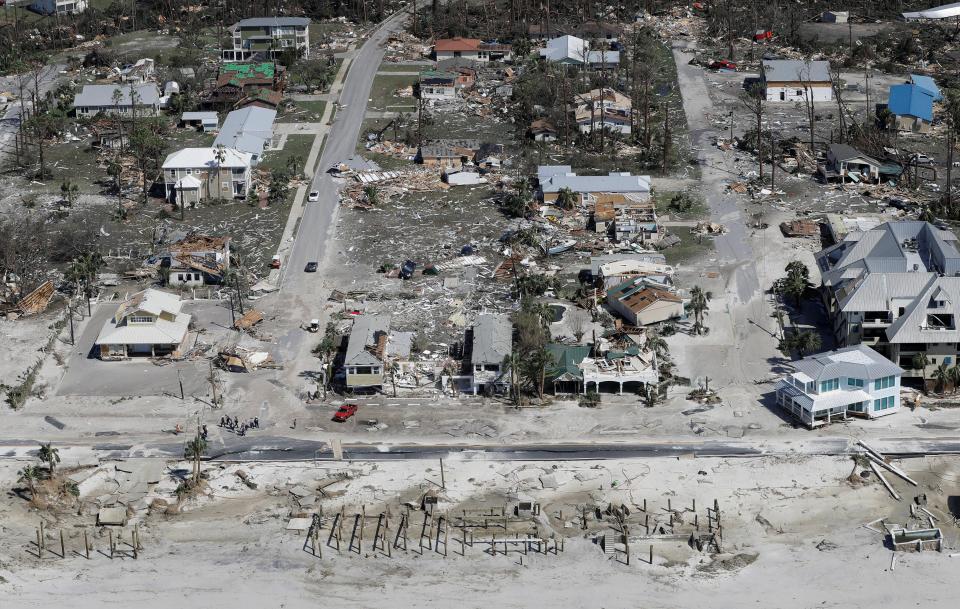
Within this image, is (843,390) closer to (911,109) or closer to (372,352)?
(372,352)

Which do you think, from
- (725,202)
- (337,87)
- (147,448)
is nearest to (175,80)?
(337,87)

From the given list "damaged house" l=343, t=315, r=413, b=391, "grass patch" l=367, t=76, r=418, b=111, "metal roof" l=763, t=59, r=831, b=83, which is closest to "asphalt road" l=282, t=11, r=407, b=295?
"grass patch" l=367, t=76, r=418, b=111

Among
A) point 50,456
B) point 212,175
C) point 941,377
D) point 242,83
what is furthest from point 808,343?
point 242,83

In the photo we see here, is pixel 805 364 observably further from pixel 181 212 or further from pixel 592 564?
pixel 181 212

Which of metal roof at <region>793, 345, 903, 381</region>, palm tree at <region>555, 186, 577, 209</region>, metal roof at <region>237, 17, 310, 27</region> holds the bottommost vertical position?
metal roof at <region>793, 345, 903, 381</region>

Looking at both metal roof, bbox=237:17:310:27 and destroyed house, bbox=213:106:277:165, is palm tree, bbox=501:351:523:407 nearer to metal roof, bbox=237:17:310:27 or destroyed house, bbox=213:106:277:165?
destroyed house, bbox=213:106:277:165

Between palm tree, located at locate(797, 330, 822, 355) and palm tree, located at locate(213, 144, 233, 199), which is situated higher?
palm tree, located at locate(213, 144, 233, 199)
